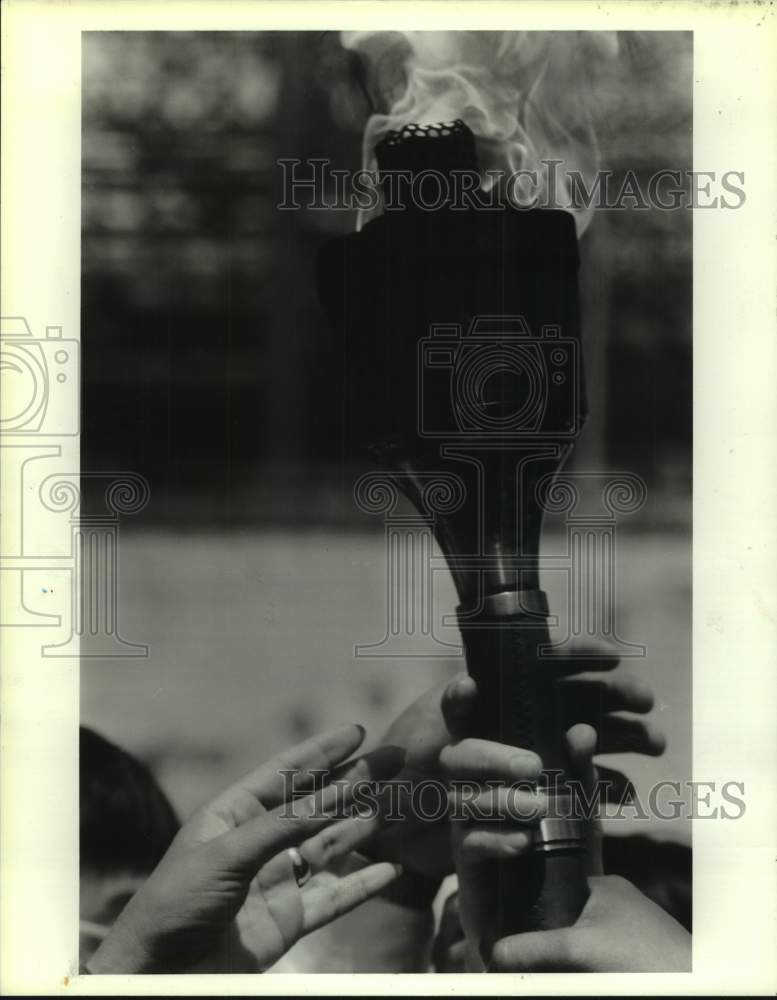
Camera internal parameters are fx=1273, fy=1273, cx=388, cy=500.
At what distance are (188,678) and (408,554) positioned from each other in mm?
438

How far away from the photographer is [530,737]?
218 centimetres

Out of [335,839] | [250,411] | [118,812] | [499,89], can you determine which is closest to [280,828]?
[335,839]

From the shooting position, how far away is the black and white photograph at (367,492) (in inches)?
86.7

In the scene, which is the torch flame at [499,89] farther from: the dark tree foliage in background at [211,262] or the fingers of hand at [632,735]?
the fingers of hand at [632,735]

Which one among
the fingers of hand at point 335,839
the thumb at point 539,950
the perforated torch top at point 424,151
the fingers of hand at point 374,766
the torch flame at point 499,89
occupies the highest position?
the torch flame at point 499,89

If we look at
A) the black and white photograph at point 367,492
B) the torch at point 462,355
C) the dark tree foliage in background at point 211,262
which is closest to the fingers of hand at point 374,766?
the black and white photograph at point 367,492

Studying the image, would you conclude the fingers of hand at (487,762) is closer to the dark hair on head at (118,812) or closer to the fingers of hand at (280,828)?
the fingers of hand at (280,828)

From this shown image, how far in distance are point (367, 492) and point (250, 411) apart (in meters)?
0.25

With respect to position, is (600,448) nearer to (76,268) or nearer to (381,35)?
(381,35)

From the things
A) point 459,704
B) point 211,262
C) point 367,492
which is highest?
point 211,262

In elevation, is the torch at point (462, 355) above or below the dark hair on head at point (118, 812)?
above

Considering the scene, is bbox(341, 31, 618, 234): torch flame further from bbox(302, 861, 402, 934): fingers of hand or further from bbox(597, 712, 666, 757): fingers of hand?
bbox(302, 861, 402, 934): fingers of hand

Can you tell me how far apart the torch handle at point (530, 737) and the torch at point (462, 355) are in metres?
0.02

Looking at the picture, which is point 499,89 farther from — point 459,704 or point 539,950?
point 539,950
